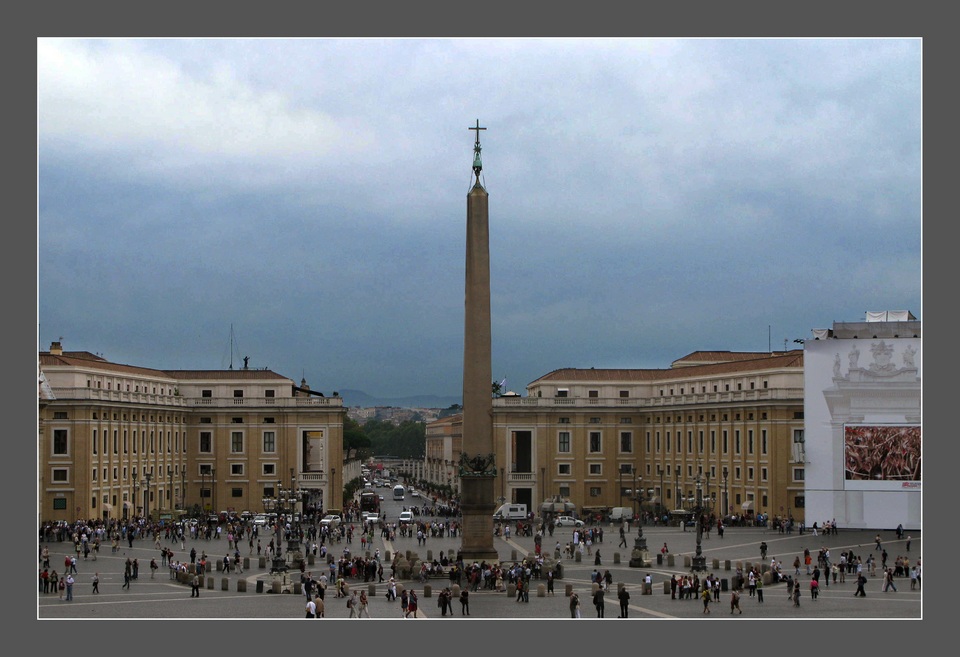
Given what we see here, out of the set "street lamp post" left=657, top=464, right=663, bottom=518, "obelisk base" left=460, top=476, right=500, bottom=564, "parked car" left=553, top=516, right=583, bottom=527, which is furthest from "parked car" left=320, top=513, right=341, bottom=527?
"obelisk base" left=460, top=476, right=500, bottom=564

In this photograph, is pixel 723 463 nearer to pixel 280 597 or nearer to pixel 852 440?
pixel 852 440

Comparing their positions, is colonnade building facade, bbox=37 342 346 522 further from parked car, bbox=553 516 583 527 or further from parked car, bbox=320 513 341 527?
parked car, bbox=553 516 583 527

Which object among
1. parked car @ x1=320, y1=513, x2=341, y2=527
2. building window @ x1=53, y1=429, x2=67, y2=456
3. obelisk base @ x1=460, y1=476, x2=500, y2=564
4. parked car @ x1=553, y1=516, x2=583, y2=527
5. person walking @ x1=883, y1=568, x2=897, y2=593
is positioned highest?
building window @ x1=53, y1=429, x2=67, y2=456

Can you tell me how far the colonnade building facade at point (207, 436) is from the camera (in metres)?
75.4

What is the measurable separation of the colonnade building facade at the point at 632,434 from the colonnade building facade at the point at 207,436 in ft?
40.6

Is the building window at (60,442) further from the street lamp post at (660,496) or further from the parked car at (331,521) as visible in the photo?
the street lamp post at (660,496)

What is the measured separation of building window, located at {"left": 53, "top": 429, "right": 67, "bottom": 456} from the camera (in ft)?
235

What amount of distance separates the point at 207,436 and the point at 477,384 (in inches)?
1723

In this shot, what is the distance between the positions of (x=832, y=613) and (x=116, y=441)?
48671mm

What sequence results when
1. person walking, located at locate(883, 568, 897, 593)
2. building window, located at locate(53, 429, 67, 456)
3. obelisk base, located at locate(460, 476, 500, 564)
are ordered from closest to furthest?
1. person walking, located at locate(883, 568, 897, 593)
2. obelisk base, located at locate(460, 476, 500, 564)
3. building window, located at locate(53, 429, 67, 456)

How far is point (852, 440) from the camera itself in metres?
66.9

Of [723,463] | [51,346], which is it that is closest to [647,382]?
[723,463]

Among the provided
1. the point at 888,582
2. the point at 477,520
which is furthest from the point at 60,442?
the point at 888,582

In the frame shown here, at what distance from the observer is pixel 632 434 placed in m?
91.6
